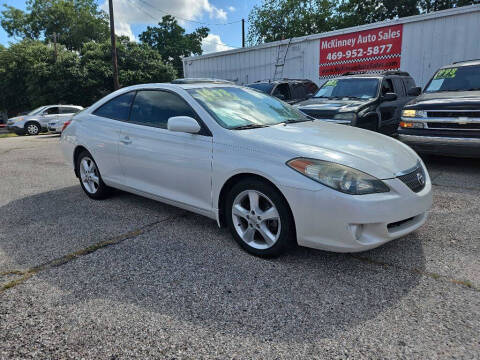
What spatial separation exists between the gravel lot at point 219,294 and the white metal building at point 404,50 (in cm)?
846

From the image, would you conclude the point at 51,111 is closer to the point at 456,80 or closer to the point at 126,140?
the point at 126,140

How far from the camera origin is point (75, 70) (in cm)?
2817

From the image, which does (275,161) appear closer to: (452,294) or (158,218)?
(452,294)

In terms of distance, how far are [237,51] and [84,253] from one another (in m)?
14.3

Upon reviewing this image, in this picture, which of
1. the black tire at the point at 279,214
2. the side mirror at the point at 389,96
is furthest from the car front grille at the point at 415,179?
the side mirror at the point at 389,96

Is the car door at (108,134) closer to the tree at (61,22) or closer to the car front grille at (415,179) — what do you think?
the car front grille at (415,179)

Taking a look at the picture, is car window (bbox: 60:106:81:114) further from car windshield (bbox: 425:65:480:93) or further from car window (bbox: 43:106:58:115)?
car windshield (bbox: 425:65:480:93)

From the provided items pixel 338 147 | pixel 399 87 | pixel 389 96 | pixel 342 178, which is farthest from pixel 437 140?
pixel 342 178

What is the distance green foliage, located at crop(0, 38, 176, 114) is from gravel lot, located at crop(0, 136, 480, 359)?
90.6ft

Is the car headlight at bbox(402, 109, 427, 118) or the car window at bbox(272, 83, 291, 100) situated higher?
the car window at bbox(272, 83, 291, 100)

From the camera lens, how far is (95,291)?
2.65 meters

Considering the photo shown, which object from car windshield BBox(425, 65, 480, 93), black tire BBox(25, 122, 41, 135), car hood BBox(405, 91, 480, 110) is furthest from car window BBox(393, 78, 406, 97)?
black tire BBox(25, 122, 41, 135)

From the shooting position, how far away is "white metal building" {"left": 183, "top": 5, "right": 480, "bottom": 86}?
33.4 feet

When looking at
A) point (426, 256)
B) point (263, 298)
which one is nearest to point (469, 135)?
point (426, 256)
